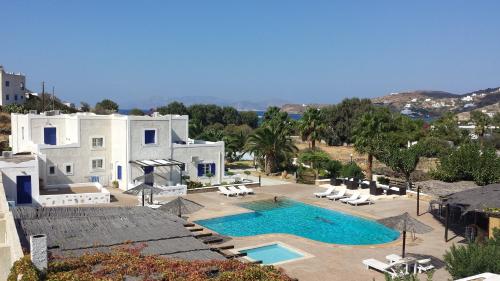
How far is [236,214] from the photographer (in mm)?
26219

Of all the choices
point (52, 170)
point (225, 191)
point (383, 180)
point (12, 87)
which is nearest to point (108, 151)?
point (52, 170)

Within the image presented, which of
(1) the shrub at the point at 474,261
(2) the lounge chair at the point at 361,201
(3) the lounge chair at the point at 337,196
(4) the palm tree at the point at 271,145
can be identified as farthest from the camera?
(4) the palm tree at the point at 271,145

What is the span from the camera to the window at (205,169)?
116ft

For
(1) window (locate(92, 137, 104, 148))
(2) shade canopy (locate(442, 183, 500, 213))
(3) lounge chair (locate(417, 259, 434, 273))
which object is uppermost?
(1) window (locate(92, 137, 104, 148))

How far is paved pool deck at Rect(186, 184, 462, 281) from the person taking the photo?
1645cm

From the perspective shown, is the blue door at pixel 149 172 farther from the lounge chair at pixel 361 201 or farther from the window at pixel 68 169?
the lounge chair at pixel 361 201

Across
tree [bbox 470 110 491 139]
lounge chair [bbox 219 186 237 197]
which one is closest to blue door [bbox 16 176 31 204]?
lounge chair [bbox 219 186 237 197]

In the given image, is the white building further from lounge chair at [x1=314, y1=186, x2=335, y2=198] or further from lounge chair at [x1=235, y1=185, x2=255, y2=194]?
lounge chair at [x1=314, y1=186, x2=335, y2=198]

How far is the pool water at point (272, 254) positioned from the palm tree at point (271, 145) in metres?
20.9

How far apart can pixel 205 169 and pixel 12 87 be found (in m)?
59.6

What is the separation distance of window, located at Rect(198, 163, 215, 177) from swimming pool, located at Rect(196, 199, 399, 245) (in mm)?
7393

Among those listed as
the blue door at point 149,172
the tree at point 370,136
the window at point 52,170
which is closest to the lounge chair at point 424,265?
the tree at point 370,136

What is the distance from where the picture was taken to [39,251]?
11023mm

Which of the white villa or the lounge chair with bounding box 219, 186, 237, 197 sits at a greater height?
the white villa
